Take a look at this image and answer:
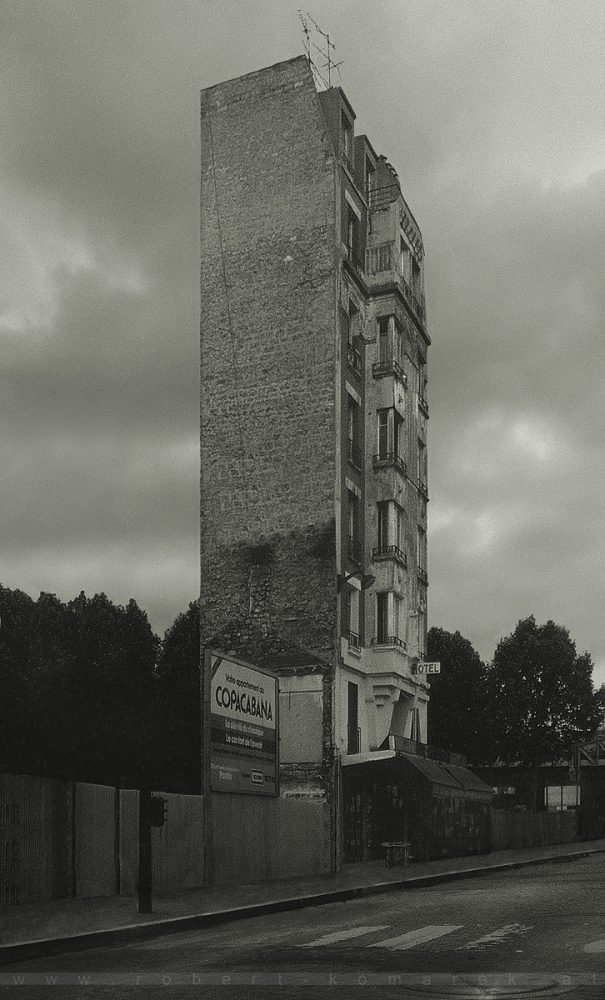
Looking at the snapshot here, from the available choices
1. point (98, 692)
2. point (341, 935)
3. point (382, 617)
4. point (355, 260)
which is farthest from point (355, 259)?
point (341, 935)

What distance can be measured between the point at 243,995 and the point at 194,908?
10.0 m

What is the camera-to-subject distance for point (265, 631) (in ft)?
140

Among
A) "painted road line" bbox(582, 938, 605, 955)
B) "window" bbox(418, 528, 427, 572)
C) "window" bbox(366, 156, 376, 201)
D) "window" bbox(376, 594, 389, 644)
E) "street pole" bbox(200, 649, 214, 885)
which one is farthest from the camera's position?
"window" bbox(418, 528, 427, 572)

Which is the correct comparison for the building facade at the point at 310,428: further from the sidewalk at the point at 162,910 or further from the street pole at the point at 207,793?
the street pole at the point at 207,793

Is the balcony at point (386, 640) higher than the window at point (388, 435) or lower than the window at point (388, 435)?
lower

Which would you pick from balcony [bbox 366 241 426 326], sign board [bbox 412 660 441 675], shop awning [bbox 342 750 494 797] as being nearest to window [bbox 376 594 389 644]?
sign board [bbox 412 660 441 675]

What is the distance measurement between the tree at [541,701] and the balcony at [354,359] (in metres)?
28.7

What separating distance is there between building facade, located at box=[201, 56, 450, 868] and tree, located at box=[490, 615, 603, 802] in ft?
67.5

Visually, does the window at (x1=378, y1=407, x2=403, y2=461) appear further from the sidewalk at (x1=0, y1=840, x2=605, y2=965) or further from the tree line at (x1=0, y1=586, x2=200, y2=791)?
the sidewalk at (x1=0, y1=840, x2=605, y2=965)

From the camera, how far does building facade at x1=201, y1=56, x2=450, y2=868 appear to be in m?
42.1

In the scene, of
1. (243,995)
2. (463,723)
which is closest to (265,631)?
(463,723)

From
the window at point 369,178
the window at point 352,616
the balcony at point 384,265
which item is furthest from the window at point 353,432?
the window at point 369,178

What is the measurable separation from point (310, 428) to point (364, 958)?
32.0 metres

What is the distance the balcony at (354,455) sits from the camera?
146 feet
